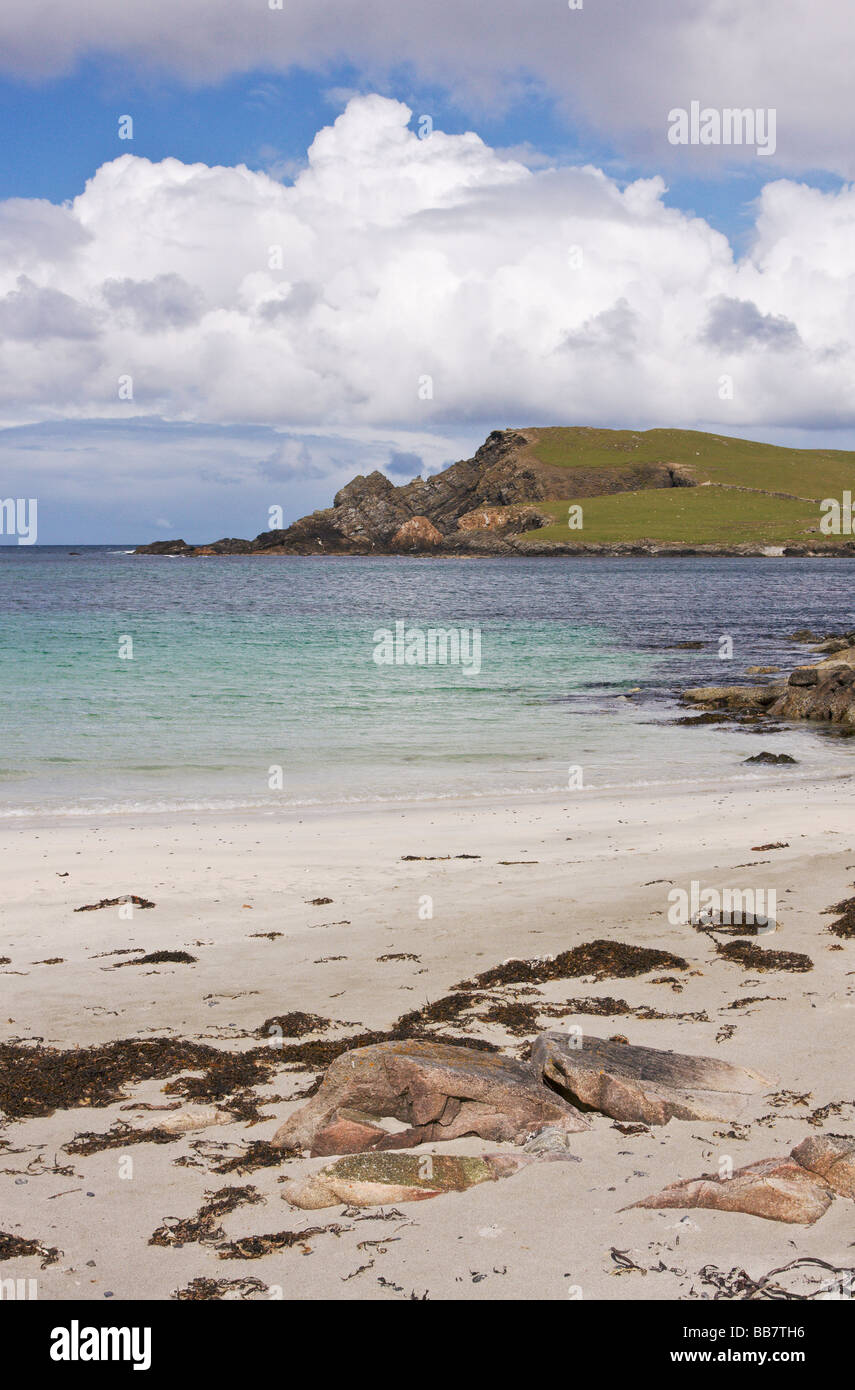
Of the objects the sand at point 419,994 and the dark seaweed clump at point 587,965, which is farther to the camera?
the dark seaweed clump at point 587,965

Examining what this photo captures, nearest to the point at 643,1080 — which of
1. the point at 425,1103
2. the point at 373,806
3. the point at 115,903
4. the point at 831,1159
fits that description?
the point at 831,1159

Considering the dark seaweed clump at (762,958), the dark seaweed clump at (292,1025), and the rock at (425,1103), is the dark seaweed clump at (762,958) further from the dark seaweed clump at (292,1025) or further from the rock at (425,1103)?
the dark seaweed clump at (292,1025)

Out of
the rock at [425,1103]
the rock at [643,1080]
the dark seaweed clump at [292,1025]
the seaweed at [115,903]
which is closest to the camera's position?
the rock at [425,1103]

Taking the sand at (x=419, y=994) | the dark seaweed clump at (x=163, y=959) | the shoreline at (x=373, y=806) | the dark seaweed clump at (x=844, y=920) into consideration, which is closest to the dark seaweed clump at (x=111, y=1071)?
the sand at (x=419, y=994)

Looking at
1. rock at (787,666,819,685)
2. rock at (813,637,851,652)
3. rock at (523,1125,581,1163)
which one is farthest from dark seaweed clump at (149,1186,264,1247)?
rock at (813,637,851,652)

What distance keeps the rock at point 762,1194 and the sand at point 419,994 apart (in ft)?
0.21

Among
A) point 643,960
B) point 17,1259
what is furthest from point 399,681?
point 17,1259

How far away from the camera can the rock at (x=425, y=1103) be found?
240 inches

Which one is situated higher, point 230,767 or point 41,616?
point 41,616

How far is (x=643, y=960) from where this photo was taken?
9.77 meters

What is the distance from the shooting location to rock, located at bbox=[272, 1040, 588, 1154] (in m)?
6.10

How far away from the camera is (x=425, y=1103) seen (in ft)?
20.2
